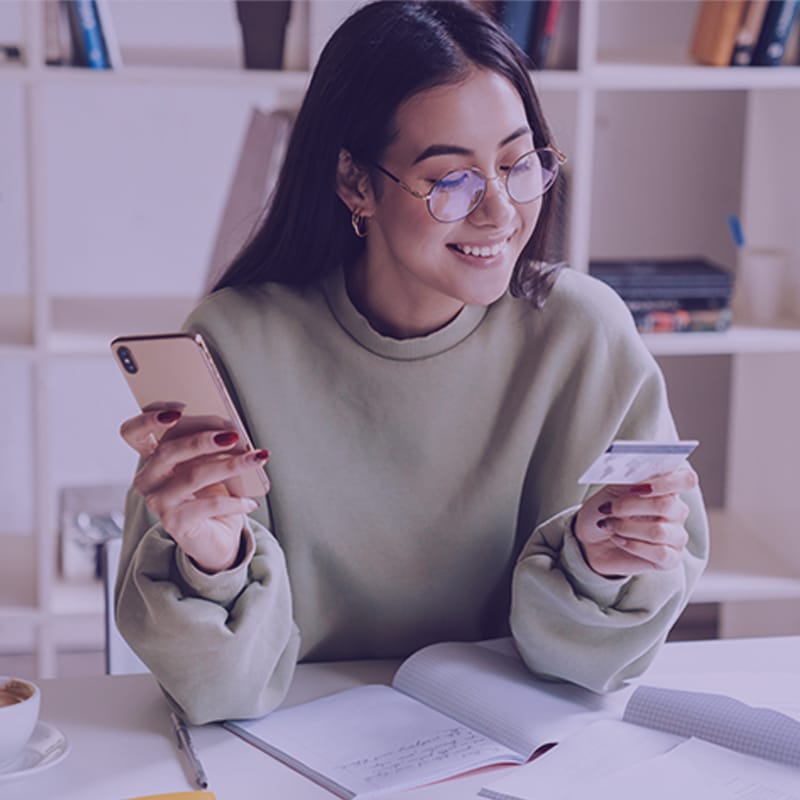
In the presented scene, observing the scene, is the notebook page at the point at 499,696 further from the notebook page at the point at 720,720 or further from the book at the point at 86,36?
the book at the point at 86,36

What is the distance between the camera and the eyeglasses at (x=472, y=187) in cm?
130

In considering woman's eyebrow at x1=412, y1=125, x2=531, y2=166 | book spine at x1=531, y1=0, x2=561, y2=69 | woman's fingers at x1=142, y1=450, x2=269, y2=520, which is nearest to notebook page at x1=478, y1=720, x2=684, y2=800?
woman's fingers at x1=142, y1=450, x2=269, y2=520

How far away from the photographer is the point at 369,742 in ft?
3.81

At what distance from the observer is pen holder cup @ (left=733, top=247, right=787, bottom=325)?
2.59 metres

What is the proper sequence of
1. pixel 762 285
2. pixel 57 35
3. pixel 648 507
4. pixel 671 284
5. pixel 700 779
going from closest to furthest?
pixel 700 779 → pixel 648 507 → pixel 57 35 → pixel 671 284 → pixel 762 285

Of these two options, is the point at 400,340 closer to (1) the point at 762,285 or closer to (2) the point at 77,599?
(2) the point at 77,599

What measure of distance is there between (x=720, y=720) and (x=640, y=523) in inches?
7.2

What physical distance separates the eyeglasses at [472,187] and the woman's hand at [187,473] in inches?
13.0

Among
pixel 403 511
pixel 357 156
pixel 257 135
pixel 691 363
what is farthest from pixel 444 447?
pixel 691 363

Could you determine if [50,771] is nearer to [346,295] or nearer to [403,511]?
[403,511]

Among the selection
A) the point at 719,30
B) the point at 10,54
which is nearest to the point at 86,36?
the point at 10,54

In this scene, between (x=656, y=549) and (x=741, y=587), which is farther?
(x=741, y=587)

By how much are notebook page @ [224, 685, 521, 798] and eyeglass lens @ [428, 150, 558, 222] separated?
471 mm

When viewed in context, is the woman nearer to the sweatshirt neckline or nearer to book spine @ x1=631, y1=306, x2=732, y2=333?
the sweatshirt neckline
